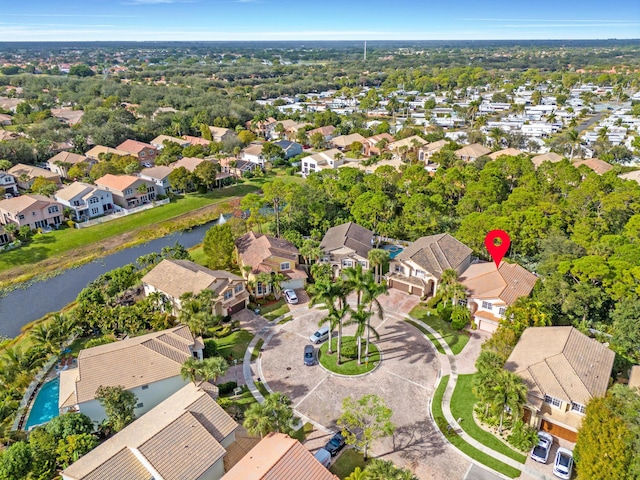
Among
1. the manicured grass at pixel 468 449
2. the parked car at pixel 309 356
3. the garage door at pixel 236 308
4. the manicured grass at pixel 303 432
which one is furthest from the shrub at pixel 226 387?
the manicured grass at pixel 468 449

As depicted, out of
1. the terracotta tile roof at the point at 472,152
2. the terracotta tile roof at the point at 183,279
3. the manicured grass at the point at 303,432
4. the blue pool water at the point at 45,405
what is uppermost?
the terracotta tile roof at the point at 472,152

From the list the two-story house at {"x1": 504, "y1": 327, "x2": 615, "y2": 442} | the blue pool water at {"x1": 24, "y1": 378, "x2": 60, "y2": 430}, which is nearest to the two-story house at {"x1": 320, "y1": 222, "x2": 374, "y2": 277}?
the two-story house at {"x1": 504, "y1": 327, "x2": 615, "y2": 442}

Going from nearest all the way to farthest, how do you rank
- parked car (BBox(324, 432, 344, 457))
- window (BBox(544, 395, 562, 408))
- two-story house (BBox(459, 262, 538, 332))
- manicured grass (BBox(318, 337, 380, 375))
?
parked car (BBox(324, 432, 344, 457)), window (BBox(544, 395, 562, 408)), manicured grass (BBox(318, 337, 380, 375)), two-story house (BBox(459, 262, 538, 332))

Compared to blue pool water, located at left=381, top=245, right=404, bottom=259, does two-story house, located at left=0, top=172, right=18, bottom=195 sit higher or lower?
higher

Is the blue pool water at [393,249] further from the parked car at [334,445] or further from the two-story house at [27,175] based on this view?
the two-story house at [27,175]

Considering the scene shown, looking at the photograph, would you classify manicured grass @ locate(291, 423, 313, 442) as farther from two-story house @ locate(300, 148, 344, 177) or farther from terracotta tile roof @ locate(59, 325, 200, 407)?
two-story house @ locate(300, 148, 344, 177)

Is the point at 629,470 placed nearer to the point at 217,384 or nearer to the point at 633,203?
the point at 217,384
